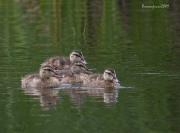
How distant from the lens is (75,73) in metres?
18.5

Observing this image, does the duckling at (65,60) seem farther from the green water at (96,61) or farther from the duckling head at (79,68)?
the green water at (96,61)

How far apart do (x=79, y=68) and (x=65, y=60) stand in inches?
32.0

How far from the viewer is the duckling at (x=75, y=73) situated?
18.2 meters

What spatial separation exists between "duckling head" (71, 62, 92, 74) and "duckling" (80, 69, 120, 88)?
0.59 metres

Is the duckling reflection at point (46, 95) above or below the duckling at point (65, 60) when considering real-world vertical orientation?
below

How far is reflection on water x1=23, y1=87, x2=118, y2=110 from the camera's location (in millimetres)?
16172

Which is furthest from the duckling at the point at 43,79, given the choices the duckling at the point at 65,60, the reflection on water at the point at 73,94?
the duckling at the point at 65,60

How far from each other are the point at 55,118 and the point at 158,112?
173cm

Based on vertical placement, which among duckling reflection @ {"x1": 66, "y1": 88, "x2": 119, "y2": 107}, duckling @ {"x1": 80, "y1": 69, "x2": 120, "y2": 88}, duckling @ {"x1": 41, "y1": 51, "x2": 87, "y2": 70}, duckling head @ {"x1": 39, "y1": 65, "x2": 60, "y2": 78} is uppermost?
duckling @ {"x1": 41, "y1": 51, "x2": 87, "y2": 70}

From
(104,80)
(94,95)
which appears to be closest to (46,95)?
(94,95)

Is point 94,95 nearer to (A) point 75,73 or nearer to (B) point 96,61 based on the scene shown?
(A) point 75,73

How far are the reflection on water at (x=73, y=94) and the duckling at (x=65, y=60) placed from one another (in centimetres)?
161

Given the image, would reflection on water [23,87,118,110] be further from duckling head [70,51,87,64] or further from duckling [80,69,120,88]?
duckling head [70,51,87,64]

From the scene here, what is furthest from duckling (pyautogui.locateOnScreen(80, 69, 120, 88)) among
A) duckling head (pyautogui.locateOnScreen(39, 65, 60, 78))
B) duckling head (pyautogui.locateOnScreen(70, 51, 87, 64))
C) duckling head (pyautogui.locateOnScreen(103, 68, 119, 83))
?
duckling head (pyautogui.locateOnScreen(70, 51, 87, 64))
